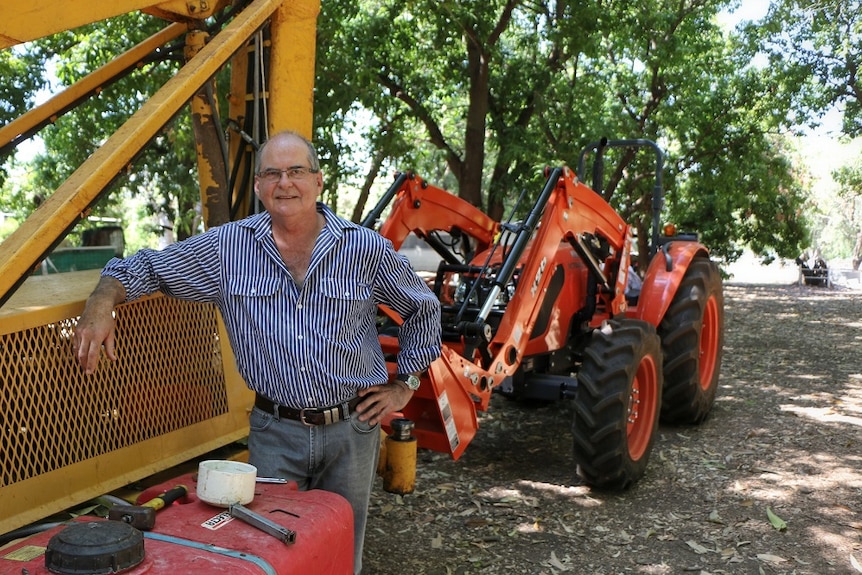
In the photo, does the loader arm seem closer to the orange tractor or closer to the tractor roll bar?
the orange tractor

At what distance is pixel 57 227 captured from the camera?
260 centimetres

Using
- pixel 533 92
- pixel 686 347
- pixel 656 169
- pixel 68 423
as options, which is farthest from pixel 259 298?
pixel 533 92

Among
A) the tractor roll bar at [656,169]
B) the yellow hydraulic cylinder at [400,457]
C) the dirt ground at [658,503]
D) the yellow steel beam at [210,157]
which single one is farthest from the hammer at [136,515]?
the tractor roll bar at [656,169]

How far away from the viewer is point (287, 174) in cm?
281

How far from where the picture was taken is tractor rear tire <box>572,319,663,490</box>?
17.0 ft

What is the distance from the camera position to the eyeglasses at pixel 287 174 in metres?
2.81

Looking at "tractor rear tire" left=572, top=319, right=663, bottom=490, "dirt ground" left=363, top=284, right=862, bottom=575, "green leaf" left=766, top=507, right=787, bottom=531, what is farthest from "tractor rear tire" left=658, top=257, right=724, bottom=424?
"green leaf" left=766, top=507, right=787, bottom=531

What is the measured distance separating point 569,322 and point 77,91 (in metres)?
3.79

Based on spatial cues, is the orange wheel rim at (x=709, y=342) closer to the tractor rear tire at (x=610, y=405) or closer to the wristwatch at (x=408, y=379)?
the tractor rear tire at (x=610, y=405)

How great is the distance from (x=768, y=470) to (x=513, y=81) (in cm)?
838

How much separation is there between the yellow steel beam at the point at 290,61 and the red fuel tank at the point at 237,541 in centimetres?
174

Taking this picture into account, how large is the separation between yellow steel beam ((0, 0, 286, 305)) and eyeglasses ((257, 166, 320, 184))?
1.49 ft

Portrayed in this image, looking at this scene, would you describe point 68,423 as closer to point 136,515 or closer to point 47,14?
point 136,515

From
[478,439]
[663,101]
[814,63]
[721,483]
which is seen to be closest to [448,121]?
[663,101]
